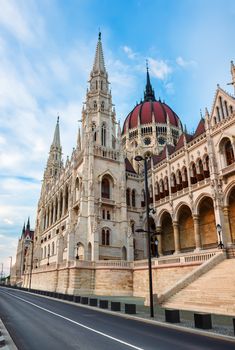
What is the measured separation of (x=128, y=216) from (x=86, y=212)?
7353 millimetres

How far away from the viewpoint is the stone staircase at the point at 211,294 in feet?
50.2

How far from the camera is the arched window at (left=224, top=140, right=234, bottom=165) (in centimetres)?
3050

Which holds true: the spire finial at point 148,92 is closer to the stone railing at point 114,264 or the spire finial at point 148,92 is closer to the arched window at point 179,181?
the arched window at point 179,181

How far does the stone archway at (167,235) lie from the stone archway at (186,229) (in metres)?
2.22

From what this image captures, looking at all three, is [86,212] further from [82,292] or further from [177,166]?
[177,166]

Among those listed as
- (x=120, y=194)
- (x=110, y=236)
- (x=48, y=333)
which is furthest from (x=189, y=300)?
(x=120, y=194)

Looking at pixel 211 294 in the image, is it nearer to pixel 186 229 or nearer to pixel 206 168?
pixel 206 168

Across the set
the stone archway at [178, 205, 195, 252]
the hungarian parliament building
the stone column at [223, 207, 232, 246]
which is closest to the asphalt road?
the hungarian parliament building

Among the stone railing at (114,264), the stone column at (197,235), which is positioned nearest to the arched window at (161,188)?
the stone column at (197,235)

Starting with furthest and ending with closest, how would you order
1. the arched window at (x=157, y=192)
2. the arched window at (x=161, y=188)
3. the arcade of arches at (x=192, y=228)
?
the arched window at (x=157, y=192)
the arched window at (x=161, y=188)
the arcade of arches at (x=192, y=228)

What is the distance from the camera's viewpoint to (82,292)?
3073 cm

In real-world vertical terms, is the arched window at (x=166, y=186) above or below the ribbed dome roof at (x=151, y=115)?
below

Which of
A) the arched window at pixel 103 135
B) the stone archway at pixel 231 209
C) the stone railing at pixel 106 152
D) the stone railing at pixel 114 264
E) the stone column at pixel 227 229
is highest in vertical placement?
the arched window at pixel 103 135

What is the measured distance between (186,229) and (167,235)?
4.12m
